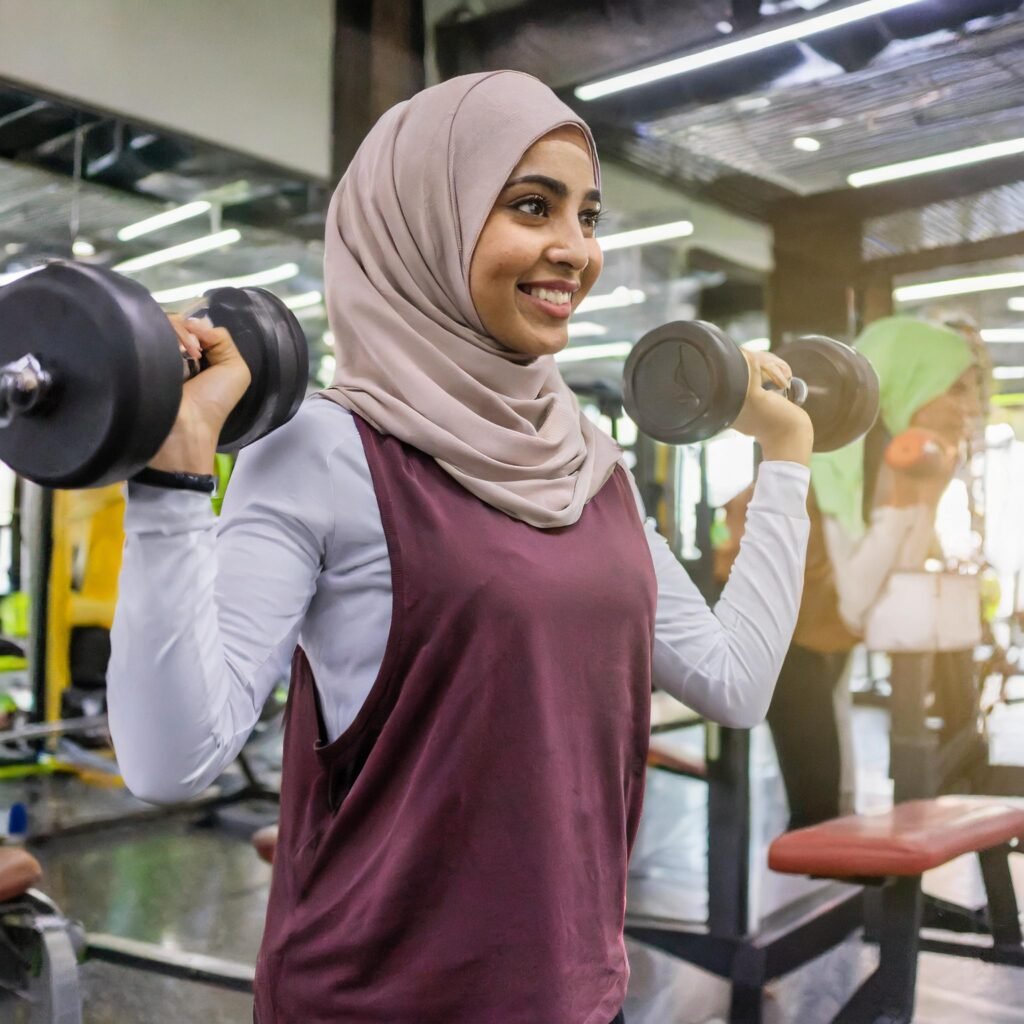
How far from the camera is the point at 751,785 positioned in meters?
2.17

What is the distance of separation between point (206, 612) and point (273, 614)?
0.09 metres

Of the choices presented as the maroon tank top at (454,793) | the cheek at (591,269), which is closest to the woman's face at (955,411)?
the cheek at (591,269)

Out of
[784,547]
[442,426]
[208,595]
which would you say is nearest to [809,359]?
[784,547]

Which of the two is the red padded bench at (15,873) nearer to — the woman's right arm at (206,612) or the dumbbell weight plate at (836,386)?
the woman's right arm at (206,612)

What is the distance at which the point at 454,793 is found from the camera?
2.87 feet

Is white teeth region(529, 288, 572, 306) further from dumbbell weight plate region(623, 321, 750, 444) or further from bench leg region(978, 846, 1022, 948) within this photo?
bench leg region(978, 846, 1022, 948)

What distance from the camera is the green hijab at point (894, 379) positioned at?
67.6 inches

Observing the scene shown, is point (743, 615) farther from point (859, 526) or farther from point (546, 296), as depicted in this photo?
point (859, 526)

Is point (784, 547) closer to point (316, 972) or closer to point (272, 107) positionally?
point (316, 972)

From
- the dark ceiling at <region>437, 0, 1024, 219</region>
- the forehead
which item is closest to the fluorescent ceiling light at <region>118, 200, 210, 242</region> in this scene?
the dark ceiling at <region>437, 0, 1024, 219</region>

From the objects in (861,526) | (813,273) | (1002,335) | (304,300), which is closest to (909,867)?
(861,526)

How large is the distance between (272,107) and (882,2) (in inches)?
65.1

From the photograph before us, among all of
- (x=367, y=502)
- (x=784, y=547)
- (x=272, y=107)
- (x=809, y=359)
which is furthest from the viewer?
(x=272, y=107)

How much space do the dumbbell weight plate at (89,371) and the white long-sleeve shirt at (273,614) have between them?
1.6 inches
